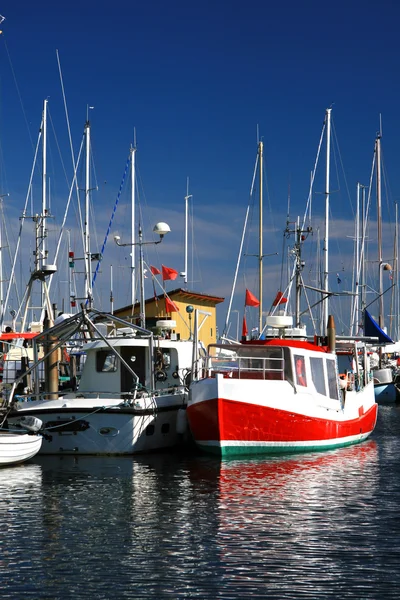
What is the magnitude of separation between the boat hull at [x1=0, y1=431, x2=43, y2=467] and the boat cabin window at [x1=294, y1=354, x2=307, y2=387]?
28.0 feet

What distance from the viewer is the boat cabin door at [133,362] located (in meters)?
29.7

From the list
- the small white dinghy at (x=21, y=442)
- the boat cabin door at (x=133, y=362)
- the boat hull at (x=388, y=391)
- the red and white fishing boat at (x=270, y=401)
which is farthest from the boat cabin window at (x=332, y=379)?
the boat hull at (x=388, y=391)

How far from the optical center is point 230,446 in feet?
85.5

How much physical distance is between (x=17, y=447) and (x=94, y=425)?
283 centimetres

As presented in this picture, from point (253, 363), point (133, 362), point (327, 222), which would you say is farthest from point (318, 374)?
point (327, 222)

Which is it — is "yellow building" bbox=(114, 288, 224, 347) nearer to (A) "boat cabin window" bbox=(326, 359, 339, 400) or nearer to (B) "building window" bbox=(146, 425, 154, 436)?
(A) "boat cabin window" bbox=(326, 359, 339, 400)

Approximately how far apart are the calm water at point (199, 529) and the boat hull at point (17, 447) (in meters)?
0.34

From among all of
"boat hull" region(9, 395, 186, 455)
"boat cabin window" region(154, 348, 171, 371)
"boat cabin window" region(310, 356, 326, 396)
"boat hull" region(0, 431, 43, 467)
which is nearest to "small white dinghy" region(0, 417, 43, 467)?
"boat hull" region(0, 431, 43, 467)

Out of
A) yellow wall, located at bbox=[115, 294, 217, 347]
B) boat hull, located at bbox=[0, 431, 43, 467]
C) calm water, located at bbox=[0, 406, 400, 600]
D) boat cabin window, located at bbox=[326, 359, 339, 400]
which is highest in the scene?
yellow wall, located at bbox=[115, 294, 217, 347]

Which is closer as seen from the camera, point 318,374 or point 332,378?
point 318,374

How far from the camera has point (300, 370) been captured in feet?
90.7

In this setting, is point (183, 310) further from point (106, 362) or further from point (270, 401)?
point (270, 401)

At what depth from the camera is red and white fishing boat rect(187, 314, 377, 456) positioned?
25.6 meters

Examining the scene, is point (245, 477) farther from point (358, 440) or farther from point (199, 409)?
point (358, 440)
